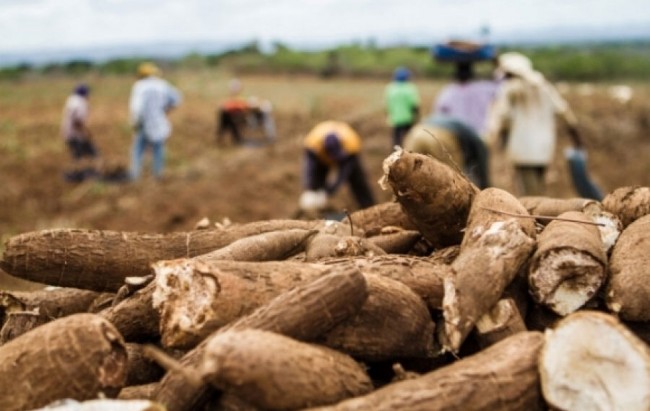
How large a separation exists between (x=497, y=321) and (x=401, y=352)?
342 mm

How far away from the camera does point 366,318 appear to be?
8.71 ft

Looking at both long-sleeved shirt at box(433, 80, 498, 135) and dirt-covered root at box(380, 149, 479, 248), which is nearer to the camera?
dirt-covered root at box(380, 149, 479, 248)

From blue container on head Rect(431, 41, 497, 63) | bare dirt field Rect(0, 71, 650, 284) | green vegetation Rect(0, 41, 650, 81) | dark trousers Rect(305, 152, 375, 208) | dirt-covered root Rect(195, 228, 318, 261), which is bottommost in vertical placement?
green vegetation Rect(0, 41, 650, 81)

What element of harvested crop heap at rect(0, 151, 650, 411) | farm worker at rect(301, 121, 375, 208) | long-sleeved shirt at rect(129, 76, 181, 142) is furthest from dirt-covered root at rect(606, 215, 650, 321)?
long-sleeved shirt at rect(129, 76, 181, 142)

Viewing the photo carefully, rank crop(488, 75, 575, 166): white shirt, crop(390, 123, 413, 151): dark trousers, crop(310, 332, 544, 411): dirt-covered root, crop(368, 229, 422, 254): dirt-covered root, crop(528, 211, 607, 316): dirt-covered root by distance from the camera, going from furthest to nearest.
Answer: crop(390, 123, 413, 151): dark trousers → crop(488, 75, 575, 166): white shirt → crop(368, 229, 422, 254): dirt-covered root → crop(528, 211, 607, 316): dirt-covered root → crop(310, 332, 544, 411): dirt-covered root

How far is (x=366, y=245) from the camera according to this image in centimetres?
331

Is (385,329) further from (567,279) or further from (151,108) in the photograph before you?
(151,108)

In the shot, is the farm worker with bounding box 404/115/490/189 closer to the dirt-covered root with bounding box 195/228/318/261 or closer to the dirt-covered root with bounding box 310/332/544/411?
the dirt-covered root with bounding box 195/228/318/261

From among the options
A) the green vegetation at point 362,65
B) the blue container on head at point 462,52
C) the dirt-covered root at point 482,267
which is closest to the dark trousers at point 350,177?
the blue container on head at point 462,52

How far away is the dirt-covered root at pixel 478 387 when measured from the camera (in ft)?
7.58

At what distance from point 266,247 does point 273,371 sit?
46.5 inches

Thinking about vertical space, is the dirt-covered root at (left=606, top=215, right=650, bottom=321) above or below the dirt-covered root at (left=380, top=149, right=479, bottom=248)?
below

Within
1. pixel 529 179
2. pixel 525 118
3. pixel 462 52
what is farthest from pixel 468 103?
pixel 529 179

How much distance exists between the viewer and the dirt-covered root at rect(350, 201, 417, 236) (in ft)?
12.8
